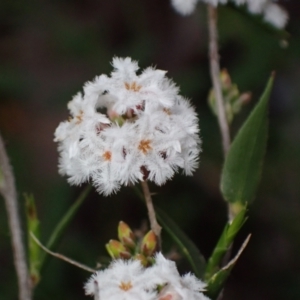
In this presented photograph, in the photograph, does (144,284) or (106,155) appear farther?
(106,155)

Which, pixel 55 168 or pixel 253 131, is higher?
pixel 55 168

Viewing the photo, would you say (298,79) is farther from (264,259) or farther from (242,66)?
(264,259)

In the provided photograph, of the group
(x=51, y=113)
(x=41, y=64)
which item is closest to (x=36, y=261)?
(x=51, y=113)

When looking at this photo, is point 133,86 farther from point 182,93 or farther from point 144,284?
point 182,93

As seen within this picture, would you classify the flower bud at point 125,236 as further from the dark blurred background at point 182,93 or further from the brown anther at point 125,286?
the dark blurred background at point 182,93

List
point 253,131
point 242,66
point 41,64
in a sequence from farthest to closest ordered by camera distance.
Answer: point 41,64, point 242,66, point 253,131

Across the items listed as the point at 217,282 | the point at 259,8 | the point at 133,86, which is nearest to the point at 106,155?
the point at 133,86

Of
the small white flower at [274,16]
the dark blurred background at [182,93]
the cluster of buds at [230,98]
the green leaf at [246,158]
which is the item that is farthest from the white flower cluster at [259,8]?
the dark blurred background at [182,93]
